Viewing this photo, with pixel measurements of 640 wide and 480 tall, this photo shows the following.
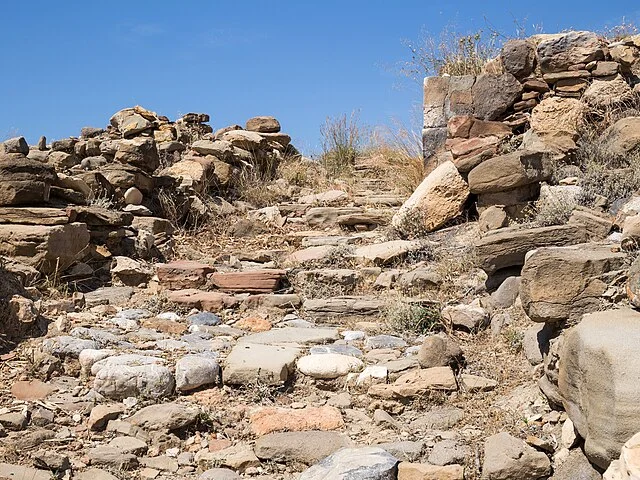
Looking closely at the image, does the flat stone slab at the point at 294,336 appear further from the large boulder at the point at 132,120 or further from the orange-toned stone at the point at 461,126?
the large boulder at the point at 132,120

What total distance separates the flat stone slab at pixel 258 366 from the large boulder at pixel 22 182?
3230 millimetres

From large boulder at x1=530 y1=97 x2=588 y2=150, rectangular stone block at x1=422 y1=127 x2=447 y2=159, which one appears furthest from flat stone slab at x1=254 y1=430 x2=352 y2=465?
rectangular stone block at x1=422 y1=127 x2=447 y2=159

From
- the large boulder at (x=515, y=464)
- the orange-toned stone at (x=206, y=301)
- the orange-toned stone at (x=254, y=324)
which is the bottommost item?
the large boulder at (x=515, y=464)

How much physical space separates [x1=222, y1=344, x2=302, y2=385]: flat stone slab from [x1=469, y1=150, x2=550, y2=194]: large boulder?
3.04 m

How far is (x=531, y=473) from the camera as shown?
3336mm

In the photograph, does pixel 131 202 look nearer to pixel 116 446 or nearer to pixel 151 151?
pixel 151 151

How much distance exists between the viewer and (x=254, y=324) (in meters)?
5.82

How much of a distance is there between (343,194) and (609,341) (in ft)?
24.3

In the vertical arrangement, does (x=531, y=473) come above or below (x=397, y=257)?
below

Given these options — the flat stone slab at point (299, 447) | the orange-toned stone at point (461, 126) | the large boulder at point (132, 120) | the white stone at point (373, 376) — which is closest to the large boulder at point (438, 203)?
the orange-toned stone at point (461, 126)

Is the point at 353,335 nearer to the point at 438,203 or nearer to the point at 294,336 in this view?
the point at 294,336

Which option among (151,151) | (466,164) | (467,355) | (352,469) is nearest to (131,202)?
(151,151)

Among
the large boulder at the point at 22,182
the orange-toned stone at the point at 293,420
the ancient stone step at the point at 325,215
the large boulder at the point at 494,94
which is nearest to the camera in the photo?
the orange-toned stone at the point at 293,420

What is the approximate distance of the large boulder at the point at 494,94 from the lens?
8.38m
